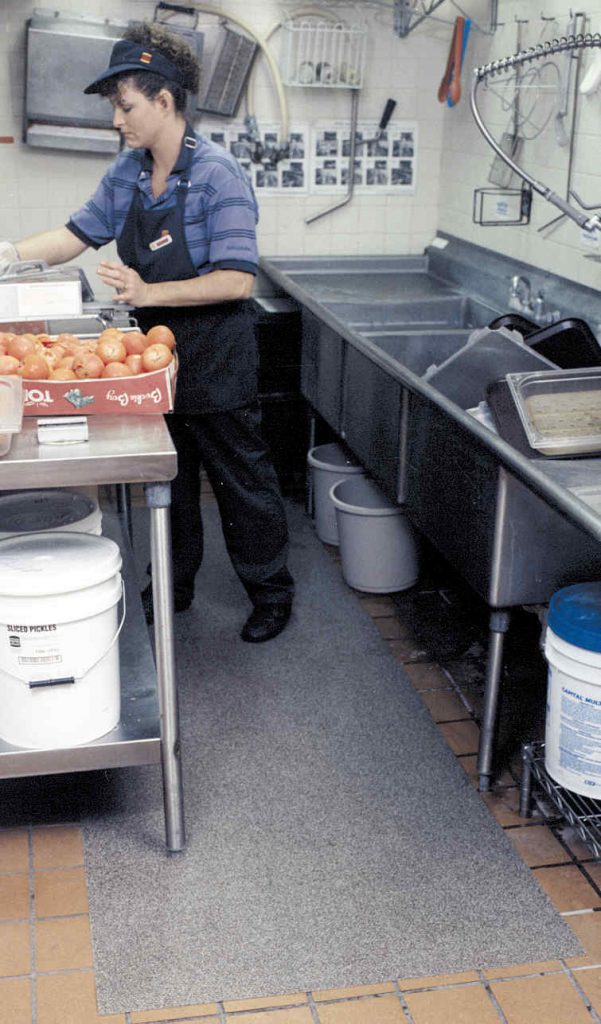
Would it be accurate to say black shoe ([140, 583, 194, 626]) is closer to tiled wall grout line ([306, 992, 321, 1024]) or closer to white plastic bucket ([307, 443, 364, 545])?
white plastic bucket ([307, 443, 364, 545])

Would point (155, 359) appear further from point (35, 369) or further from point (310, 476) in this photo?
point (310, 476)

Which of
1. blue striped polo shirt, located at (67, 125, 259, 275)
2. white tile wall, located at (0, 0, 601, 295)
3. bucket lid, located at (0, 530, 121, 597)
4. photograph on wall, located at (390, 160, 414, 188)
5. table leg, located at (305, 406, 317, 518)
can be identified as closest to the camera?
bucket lid, located at (0, 530, 121, 597)

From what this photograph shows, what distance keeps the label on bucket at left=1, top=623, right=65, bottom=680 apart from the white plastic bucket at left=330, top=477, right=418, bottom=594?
5.33 ft

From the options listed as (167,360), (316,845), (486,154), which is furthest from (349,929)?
(486,154)

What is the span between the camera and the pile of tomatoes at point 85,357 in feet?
7.84

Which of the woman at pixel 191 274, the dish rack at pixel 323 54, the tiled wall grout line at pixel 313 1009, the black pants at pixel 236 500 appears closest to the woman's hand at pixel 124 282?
the woman at pixel 191 274

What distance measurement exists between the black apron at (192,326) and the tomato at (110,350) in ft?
2.71

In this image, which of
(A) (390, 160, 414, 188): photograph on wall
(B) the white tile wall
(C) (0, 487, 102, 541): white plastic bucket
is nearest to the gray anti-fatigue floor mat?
(C) (0, 487, 102, 541): white plastic bucket

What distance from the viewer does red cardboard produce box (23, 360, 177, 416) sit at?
234 cm

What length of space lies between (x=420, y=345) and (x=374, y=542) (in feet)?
2.29

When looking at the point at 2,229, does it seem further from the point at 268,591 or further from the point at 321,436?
the point at 268,591

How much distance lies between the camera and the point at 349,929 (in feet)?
7.68

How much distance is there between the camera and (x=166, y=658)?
2.40 metres

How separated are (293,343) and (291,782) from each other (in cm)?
223
